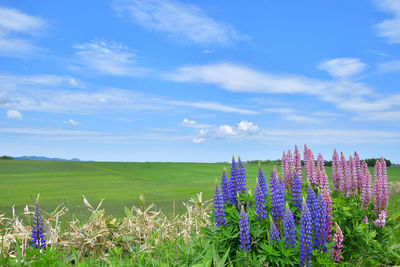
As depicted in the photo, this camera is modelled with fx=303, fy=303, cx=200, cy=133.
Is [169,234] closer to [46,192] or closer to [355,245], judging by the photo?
[355,245]

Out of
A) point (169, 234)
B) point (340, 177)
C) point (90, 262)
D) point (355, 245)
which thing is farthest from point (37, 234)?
point (340, 177)

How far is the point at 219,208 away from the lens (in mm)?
4641

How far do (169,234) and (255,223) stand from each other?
9.24 ft

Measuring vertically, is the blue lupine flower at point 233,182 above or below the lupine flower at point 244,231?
above

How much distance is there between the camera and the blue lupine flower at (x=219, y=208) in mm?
4527

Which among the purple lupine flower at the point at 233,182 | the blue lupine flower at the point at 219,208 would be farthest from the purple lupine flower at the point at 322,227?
the blue lupine flower at the point at 219,208

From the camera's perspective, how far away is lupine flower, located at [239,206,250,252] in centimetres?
416

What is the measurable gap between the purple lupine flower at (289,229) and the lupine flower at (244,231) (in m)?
0.51

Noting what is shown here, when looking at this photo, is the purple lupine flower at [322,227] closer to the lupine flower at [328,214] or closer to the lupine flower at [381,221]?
the lupine flower at [328,214]

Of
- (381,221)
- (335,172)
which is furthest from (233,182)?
(381,221)

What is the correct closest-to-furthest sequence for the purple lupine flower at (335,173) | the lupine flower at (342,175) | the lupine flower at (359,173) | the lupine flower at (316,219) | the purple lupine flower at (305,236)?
the purple lupine flower at (305,236), the lupine flower at (316,219), the lupine flower at (342,175), the purple lupine flower at (335,173), the lupine flower at (359,173)

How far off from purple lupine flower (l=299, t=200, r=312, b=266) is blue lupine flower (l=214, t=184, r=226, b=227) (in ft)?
3.71

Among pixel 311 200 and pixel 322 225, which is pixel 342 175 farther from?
pixel 311 200

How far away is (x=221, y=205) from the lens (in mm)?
4527
